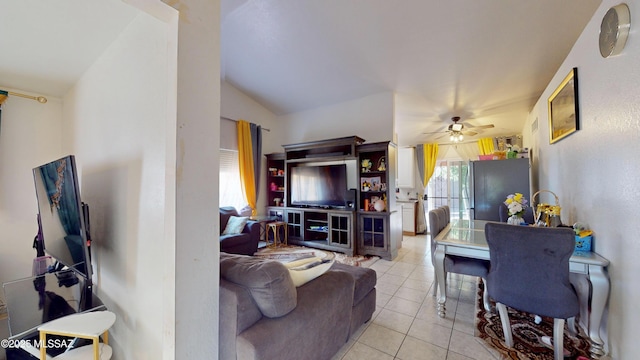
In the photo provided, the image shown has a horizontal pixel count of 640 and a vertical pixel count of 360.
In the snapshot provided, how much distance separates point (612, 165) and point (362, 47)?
2.55 meters

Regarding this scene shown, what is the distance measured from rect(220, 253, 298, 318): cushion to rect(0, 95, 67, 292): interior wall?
2.72 meters

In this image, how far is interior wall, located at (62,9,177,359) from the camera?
102 cm

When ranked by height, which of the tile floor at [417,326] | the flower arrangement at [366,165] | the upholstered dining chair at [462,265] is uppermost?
the flower arrangement at [366,165]

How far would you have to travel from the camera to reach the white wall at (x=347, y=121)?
4.02 meters

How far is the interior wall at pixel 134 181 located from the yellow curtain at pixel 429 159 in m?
6.12

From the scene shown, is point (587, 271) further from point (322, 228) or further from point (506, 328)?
point (322, 228)

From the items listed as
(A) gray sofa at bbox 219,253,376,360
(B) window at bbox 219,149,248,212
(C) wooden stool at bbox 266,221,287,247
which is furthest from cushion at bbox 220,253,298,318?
(B) window at bbox 219,149,248,212

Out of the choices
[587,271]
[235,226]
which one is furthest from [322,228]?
[587,271]

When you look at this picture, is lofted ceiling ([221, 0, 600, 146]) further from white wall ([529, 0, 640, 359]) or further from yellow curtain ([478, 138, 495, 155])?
yellow curtain ([478, 138, 495, 155])

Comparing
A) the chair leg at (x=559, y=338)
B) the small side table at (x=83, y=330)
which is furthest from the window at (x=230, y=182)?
the chair leg at (x=559, y=338)

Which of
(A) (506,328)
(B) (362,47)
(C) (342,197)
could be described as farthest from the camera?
(C) (342,197)

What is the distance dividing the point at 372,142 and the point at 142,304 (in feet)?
12.0

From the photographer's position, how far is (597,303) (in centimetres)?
151

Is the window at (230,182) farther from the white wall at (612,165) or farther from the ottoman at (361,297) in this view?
the white wall at (612,165)
